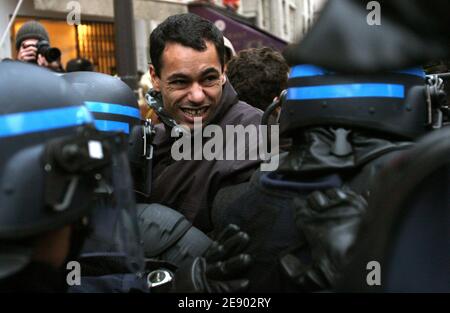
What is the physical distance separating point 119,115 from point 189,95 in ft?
0.91

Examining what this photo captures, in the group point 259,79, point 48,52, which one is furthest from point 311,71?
point 48,52

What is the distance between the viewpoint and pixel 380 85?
2029mm

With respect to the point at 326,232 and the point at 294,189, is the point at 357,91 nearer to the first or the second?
the point at 294,189

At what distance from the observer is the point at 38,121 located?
1.69 m

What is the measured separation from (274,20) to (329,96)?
55.0ft

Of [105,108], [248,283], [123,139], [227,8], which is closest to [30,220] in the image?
[123,139]

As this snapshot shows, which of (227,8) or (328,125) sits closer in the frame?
(328,125)

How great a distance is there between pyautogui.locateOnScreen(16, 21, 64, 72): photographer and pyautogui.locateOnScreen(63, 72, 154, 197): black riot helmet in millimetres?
2078

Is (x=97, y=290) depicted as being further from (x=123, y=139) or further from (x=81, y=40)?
(x=81, y=40)

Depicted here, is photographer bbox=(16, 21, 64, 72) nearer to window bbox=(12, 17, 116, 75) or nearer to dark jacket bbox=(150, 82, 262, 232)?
dark jacket bbox=(150, 82, 262, 232)

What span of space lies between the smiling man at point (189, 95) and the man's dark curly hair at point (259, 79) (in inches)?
27.6
